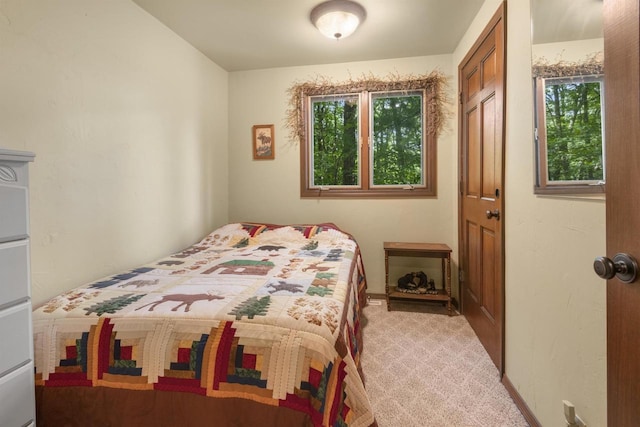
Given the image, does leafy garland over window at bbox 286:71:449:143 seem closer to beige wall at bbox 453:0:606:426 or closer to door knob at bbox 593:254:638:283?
beige wall at bbox 453:0:606:426

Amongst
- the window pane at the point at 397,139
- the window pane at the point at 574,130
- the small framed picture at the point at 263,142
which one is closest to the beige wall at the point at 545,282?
the window pane at the point at 574,130

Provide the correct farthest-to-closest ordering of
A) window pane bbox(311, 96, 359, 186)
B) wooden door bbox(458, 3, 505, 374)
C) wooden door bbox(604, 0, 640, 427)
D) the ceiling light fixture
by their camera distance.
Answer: window pane bbox(311, 96, 359, 186) → the ceiling light fixture → wooden door bbox(458, 3, 505, 374) → wooden door bbox(604, 0, 640, 427)

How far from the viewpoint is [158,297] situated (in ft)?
4.59

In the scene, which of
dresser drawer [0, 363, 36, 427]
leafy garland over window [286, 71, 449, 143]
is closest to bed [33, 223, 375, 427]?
dresser drawer [0, 363, 36, 427]

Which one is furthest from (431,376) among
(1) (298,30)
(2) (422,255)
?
(1) (298,30)

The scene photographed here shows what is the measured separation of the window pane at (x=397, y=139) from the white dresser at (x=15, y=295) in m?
2.71

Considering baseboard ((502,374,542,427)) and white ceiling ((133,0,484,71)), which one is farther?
white ceiling ((133,0,484,71))

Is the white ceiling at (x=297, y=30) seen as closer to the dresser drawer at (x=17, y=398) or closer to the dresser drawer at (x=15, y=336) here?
the dresser drawer at (x=15, y=336)

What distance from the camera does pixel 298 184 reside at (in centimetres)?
323

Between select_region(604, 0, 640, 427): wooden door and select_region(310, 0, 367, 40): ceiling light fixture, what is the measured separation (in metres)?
1.74

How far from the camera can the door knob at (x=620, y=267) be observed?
2.03 feet

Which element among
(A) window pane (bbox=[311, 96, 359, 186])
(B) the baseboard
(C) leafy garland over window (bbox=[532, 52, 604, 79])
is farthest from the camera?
(A) window pane (bbox=[311, 96, 359, 186])

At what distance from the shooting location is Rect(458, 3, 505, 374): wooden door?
1781mm

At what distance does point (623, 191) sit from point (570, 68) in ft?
2.13
